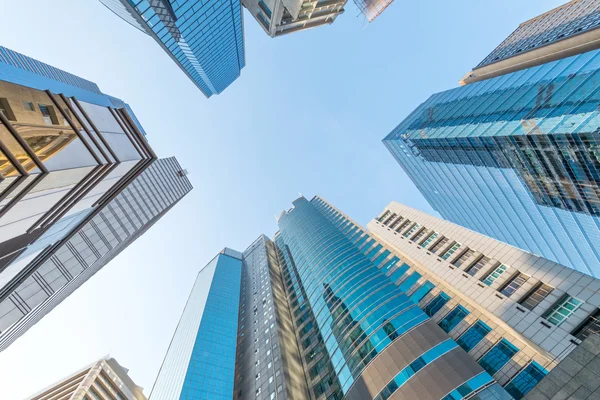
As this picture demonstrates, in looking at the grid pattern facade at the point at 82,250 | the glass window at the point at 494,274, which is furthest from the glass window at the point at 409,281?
the grid pattern facade at the point at 82,250

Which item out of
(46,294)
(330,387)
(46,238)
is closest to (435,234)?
(330,387)

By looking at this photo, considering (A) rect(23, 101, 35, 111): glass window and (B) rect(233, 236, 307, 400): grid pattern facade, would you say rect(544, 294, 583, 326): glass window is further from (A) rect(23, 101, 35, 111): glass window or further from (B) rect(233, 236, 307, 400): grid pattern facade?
(A) rect(23, 101, 35, 111): glass window

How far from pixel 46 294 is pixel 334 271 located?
48.9m

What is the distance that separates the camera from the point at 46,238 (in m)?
20.5

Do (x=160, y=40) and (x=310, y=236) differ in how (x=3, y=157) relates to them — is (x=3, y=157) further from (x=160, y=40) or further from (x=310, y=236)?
(x=310, y=236)

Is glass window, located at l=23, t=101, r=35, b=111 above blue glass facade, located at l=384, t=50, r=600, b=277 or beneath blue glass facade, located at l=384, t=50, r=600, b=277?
above

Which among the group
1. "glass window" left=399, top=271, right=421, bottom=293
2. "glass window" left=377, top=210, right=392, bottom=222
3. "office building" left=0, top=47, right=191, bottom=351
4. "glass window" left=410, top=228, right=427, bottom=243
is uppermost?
"office building" left=0, top=47, right=191, bottom=351

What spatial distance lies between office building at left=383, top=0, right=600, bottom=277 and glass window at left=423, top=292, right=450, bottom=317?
23.7 meters

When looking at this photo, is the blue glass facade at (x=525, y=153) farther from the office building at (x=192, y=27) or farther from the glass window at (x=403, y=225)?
the office building at (x=192, y=27)

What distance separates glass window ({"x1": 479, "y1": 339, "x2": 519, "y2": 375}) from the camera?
2980cm

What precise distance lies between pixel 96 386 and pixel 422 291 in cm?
7417

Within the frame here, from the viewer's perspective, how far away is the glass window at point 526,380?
88.5ft

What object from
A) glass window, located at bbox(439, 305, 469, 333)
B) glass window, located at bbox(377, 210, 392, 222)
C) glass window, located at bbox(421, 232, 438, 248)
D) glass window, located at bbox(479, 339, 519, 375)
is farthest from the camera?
glass window, located at bbox(377, 210, 392, 222)

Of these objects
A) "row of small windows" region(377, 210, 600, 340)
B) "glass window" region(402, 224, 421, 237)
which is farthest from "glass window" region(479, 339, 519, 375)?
"glass window" region(402, 224, 421, 237)
